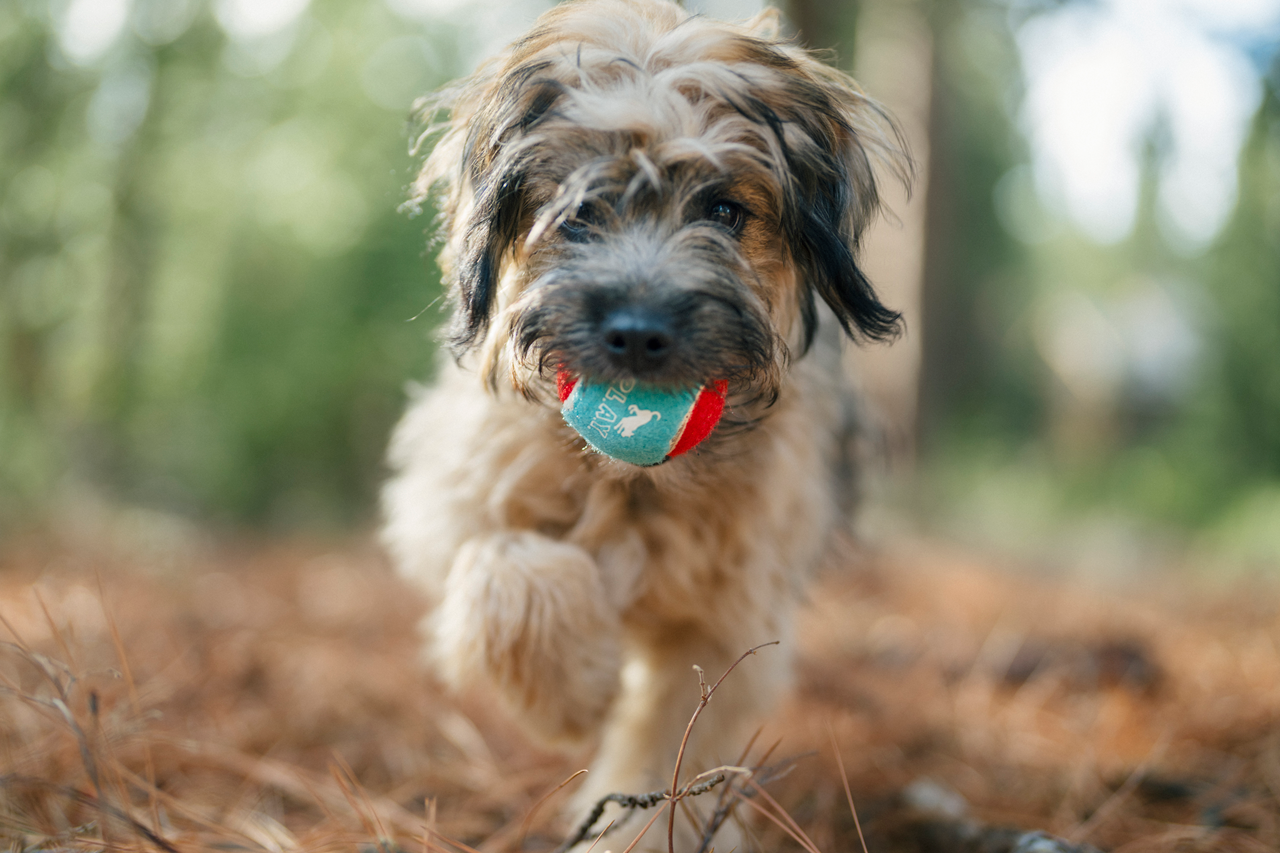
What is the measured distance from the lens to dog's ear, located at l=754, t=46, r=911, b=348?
2.19 metres

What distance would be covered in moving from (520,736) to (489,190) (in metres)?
1.97

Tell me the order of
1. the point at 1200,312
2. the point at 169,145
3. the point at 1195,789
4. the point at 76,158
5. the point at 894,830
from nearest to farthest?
1. the point at 894,830
2. the point at 1195,789
3. the point at 76,158
4. the point at 169,145
5. the point at 1200,312

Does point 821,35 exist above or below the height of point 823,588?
above

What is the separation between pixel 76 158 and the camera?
7.31 metres

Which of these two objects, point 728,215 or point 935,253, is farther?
point 935,253

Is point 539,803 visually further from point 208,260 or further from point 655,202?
point 208,260

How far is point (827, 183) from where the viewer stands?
2244 mm

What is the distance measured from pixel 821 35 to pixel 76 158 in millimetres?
6170

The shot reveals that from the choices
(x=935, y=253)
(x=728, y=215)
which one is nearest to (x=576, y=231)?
(x=728, y=215)

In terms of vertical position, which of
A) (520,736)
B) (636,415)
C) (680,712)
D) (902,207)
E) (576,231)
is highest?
(902,207)

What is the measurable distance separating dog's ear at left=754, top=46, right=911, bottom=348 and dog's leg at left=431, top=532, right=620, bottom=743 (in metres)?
0.95

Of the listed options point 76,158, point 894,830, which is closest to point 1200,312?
point 894,830

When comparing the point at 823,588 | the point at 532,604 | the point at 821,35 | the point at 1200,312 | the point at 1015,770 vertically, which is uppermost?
the point at 821,35

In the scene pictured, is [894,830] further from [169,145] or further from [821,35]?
[169,145]
